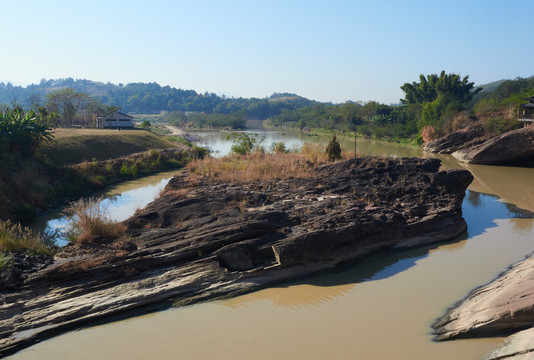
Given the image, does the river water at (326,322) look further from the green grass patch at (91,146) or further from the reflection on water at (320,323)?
the green grass patch at (91,146)

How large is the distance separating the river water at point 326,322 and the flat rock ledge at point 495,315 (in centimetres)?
19

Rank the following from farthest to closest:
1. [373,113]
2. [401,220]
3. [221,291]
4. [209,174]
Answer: [373,113] → [209,174] → [401,220] → [221,291]

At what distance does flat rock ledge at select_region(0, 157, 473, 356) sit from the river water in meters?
0.41

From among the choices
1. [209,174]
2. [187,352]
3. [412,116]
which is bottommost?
[187,352]

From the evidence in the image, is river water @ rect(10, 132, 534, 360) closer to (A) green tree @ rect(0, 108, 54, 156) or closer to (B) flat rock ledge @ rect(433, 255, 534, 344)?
(B) flat rock ledge @ rect(433, 255, 534, 344)

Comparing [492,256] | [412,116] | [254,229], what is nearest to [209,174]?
[254,229]

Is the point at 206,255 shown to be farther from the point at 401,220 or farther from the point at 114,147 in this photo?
the point at 114,147

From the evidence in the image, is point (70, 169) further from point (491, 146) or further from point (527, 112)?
point (527, 112)

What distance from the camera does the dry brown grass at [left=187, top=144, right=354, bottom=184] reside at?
18.0 m

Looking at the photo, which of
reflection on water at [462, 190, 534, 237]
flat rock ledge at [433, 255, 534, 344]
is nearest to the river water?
flat rock ledge at [433, 255, 534, 344]

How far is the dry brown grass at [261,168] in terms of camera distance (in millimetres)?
18047

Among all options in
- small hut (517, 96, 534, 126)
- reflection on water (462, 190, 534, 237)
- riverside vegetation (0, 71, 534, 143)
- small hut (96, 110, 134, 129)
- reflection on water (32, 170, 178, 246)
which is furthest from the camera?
small hut (96, 110, 134, 129)

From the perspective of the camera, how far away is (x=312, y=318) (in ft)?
26.9

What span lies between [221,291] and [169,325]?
144 centimetres
